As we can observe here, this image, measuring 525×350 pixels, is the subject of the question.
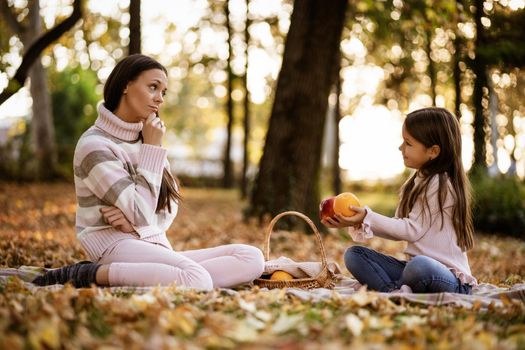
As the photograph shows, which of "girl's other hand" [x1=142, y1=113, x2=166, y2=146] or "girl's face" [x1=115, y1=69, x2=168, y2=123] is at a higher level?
"girl's face" [x1=115, y1=69, x2=168, y2=123]

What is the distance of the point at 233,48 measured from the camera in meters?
20.5

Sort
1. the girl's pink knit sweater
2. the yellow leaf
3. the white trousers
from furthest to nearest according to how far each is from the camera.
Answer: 1. the girl's pink knit sweater
2. the white trousers
3. the yellow leaf

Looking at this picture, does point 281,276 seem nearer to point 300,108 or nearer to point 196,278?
point 196,278

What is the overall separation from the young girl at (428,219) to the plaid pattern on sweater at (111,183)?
1245mm

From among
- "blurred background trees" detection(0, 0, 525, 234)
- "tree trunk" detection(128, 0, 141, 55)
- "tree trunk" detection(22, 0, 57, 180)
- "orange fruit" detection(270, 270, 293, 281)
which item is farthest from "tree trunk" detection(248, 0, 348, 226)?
"tree trunk" detection(22, 0, 57, 180)

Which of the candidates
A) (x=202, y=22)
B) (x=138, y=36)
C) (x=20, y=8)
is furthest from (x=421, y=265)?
(x=202, y=22)

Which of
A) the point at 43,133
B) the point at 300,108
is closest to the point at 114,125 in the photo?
the point at 300,108

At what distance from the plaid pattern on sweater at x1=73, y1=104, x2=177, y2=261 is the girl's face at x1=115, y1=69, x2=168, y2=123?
8cm

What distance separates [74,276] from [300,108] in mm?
5440

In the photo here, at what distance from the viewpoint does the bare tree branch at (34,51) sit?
20.5 feet

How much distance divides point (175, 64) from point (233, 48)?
3.92m

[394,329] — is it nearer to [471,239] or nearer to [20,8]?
[471,239]

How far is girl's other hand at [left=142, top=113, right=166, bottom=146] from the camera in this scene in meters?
4.26

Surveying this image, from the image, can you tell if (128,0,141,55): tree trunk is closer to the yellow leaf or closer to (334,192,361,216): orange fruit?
(334,192,361,216): orange fruit
